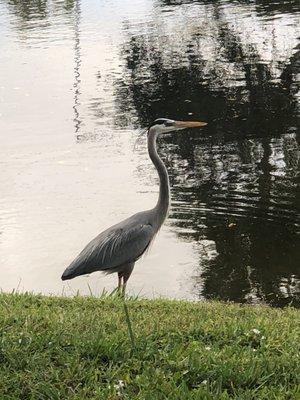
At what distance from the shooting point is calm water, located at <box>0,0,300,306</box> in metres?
8.23

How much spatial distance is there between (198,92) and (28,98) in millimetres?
3873

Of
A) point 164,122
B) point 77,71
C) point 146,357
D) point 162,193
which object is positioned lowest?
point 77,71

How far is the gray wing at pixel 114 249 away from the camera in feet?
21.6

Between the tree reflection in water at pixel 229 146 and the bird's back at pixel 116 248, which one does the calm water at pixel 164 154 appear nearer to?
the tree reflection in water at pixel 229 146

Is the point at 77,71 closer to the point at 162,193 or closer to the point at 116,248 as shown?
the point at 162,193

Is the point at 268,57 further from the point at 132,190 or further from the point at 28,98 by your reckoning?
the point at 132,190

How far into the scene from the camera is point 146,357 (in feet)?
13.5

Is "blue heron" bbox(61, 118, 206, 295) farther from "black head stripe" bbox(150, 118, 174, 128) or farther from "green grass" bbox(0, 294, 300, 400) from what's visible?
"green grass" bbox(0, 294, 300, 400)

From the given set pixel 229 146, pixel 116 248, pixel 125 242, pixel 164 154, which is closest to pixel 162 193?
pixel 125 242

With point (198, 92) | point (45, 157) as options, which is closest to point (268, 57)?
point (198, 92)

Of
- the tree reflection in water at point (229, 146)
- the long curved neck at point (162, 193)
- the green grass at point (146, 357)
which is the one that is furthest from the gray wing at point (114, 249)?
the green grass at point (146, 357)

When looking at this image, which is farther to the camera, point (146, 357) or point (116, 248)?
point (116, 248)

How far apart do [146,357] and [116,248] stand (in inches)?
106

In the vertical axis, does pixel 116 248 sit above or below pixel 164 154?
above
